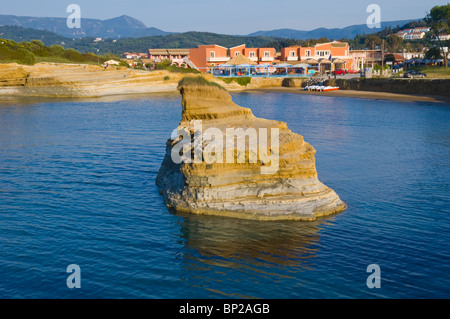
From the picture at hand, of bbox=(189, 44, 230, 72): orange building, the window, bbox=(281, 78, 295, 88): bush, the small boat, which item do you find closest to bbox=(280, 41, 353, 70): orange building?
the window

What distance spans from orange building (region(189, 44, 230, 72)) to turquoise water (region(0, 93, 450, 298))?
277 ft

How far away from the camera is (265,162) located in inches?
754

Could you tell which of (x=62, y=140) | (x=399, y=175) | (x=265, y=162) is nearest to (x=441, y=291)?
(x=265, y=162)

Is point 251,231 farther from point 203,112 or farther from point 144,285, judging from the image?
point 203,112

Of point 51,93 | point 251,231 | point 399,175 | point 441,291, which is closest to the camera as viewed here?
point 441,291

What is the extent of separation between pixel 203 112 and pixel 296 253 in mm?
9911

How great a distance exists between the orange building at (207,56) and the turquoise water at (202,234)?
84.6 m

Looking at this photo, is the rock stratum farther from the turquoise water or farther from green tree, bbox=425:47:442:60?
green tree, bbox=425:47:442:60

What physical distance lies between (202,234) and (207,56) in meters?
104

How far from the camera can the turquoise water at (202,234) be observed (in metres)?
14.0

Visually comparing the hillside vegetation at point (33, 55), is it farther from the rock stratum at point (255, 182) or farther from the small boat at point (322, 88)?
the rock stratum at point (255, 182)

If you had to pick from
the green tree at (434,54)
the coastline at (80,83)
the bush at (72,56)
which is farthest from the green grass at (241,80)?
the green tree at (434,54)

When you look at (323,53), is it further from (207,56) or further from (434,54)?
(207,56)

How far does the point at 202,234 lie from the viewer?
57.7 ft
